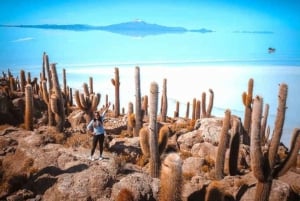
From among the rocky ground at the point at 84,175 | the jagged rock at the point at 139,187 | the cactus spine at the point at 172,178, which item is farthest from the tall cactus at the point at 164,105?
the cactus spine at the point at 172,178

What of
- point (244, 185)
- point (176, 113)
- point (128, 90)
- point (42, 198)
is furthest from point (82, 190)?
point (128, 90)

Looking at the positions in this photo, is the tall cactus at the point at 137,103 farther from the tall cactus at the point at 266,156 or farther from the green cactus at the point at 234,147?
the tall cactus at the point at 266,156

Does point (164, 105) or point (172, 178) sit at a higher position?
point (172, 178)

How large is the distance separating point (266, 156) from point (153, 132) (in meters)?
3.62

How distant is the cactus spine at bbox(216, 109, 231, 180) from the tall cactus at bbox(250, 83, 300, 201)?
75.5 inches

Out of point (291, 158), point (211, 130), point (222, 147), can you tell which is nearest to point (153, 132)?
point (222, 147)

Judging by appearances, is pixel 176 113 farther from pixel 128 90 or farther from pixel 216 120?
pixel 128 90

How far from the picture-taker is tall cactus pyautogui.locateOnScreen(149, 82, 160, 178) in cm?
886

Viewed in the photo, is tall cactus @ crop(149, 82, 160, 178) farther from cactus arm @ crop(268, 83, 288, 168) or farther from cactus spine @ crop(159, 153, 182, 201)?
cactus arm @ crop(268, 83, 288, 168)

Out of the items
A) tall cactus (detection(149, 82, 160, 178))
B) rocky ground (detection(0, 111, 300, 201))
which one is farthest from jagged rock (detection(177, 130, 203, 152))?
tall cactus (detection(149, 82, 160, 178))

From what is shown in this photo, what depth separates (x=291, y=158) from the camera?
8.68 metres

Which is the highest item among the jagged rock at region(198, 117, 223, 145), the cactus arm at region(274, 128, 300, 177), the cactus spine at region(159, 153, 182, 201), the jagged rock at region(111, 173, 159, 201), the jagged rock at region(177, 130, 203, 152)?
the cactus spine at region(159, 153, 182, 201)

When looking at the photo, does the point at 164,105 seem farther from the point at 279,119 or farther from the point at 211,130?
the point at 279,119

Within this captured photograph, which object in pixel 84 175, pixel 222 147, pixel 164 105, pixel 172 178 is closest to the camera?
pixel 172 178
